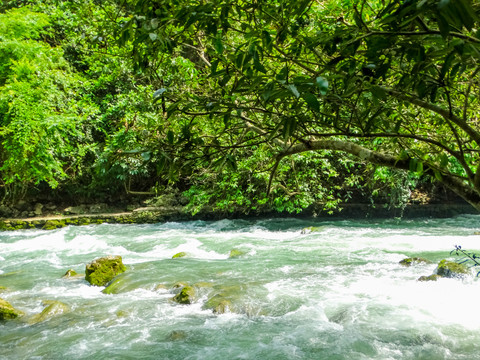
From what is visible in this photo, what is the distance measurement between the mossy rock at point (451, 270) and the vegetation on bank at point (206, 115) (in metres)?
1.40

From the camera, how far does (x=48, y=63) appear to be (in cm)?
1220

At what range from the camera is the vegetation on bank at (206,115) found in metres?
1.58

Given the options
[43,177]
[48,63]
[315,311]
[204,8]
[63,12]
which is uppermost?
[63,12]

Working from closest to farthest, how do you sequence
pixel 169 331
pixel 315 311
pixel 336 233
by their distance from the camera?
pixel 169 331 < pixel 315 311 < pixel 336 233

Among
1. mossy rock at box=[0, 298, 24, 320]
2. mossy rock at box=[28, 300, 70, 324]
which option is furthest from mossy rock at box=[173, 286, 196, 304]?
mossy rock at box=[0, 298, 24, 320]

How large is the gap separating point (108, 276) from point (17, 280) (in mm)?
1574

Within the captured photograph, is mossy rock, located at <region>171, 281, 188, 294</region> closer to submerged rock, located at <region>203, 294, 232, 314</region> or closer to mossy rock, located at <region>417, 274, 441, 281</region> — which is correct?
submerged rock, located at <region>203, 294, 232, 314</region>

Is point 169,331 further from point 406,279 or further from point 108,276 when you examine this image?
point 406,279

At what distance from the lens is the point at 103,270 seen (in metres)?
5.72

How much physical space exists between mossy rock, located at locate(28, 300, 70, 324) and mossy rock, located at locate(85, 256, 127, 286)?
0.94m

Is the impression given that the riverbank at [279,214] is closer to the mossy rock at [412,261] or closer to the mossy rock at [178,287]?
the mossy rock at [412,261]

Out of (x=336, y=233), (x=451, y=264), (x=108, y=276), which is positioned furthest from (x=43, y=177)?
(x=451, y=264)

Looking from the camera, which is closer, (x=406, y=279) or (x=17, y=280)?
(x=406, y=279)

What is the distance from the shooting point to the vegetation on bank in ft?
5.17
